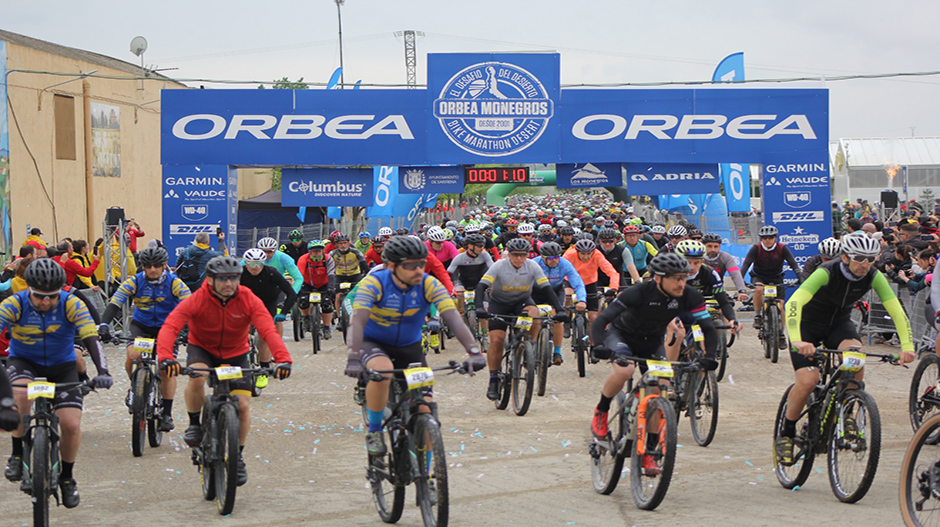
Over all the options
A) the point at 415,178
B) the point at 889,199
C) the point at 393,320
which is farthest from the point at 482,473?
the point at 889,199

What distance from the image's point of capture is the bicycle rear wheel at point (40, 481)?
636 centimetres

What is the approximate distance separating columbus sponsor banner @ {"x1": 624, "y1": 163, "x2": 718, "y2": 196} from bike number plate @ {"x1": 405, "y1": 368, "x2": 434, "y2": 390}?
15983mm

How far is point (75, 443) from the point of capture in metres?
7.18

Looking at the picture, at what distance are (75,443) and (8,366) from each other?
0.88m

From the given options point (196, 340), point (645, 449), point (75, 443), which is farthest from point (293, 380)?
point (645, 449)

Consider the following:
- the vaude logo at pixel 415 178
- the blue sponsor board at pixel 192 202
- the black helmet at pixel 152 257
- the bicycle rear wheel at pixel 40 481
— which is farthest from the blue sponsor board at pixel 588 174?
the bicycle rear wheel at pixel 40 481

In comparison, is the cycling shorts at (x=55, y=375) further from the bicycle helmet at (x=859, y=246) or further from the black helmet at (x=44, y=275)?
the bicycle helmet at (x=859, y=246)

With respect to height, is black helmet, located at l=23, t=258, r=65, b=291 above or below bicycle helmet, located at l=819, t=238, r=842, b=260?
below

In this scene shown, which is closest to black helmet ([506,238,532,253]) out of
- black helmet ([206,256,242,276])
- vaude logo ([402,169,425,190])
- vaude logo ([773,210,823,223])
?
black helmet ([206,256,242,276])

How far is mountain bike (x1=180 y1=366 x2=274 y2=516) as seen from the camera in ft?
23.0

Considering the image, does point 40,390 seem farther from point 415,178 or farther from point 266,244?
point 415,178

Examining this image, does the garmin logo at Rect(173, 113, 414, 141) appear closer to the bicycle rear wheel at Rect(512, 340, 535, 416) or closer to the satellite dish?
the bicycle rear wheel at Rect(512, 340, 535, 416)

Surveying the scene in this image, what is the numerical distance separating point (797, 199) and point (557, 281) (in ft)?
30.6

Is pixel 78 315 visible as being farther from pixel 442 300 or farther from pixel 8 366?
pixel 442 300
